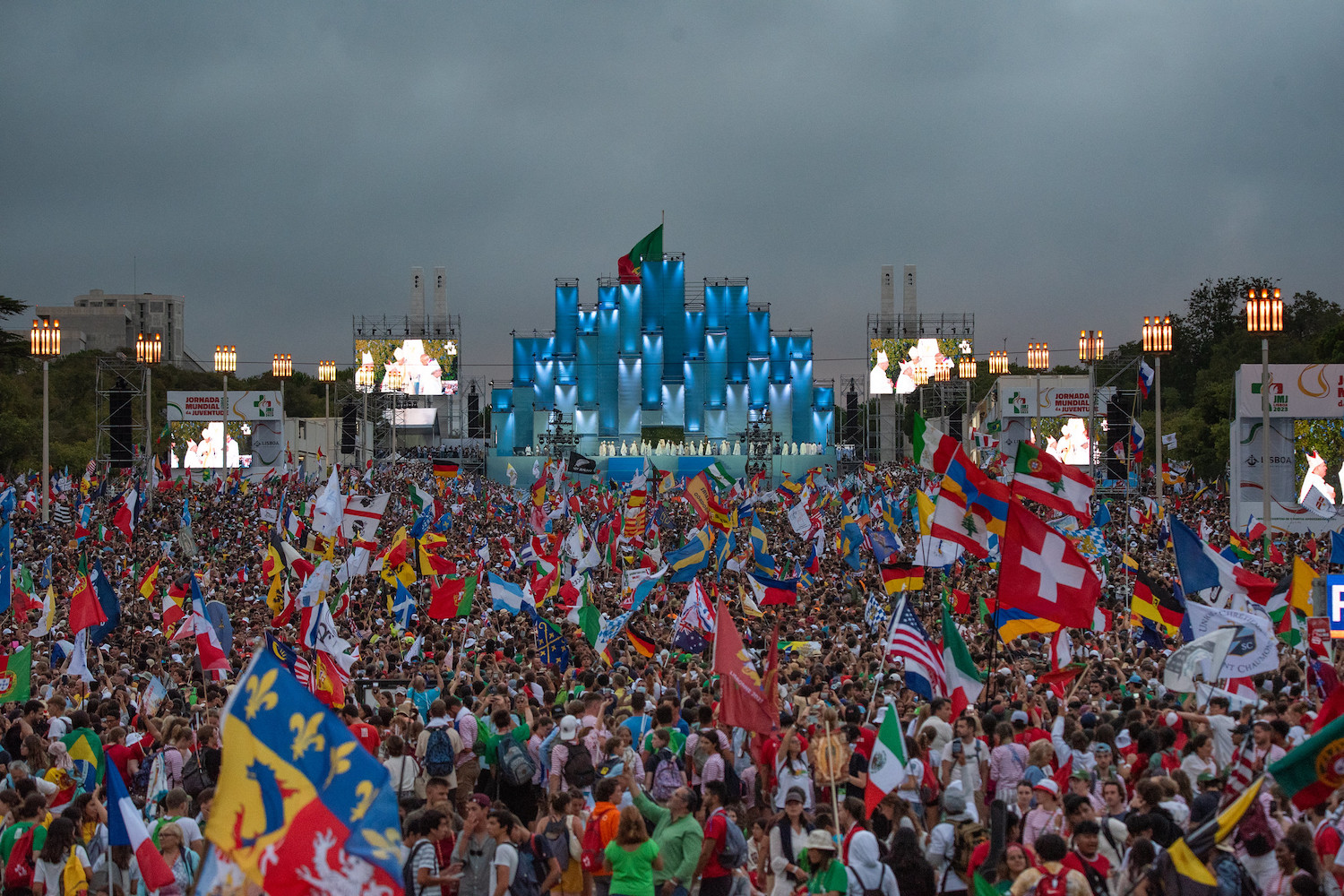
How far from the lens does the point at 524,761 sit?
31.5 ft

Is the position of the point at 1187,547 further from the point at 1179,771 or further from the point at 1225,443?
the point at 1225,443

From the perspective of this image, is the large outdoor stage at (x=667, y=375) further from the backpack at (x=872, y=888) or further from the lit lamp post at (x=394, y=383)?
the backpack at (x=872, y=888)

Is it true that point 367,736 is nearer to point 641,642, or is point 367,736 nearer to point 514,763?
point 514,763

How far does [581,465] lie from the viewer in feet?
191

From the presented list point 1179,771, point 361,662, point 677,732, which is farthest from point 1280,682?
point 361,662

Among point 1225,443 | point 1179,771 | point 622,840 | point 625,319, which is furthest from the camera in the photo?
point 625,319

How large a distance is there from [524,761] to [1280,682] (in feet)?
23.8

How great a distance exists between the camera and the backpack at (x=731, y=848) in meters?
7.59

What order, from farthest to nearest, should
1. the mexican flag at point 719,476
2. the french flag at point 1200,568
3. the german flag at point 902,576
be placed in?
the mexican flag at point 719,476 < the german flag at point 902,576 < the french flag at point 1200,568

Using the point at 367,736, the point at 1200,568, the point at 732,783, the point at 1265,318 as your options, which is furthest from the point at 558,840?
the point at 1265,318

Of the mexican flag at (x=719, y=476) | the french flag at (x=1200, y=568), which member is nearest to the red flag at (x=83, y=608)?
the french flag at (x=1200, y=568)

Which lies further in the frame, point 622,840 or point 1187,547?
point 1187,547

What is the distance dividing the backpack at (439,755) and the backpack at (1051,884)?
4.50m

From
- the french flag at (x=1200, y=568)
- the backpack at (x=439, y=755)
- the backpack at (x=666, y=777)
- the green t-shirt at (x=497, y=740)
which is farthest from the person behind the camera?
the french flag at (x=1200, y=568)
